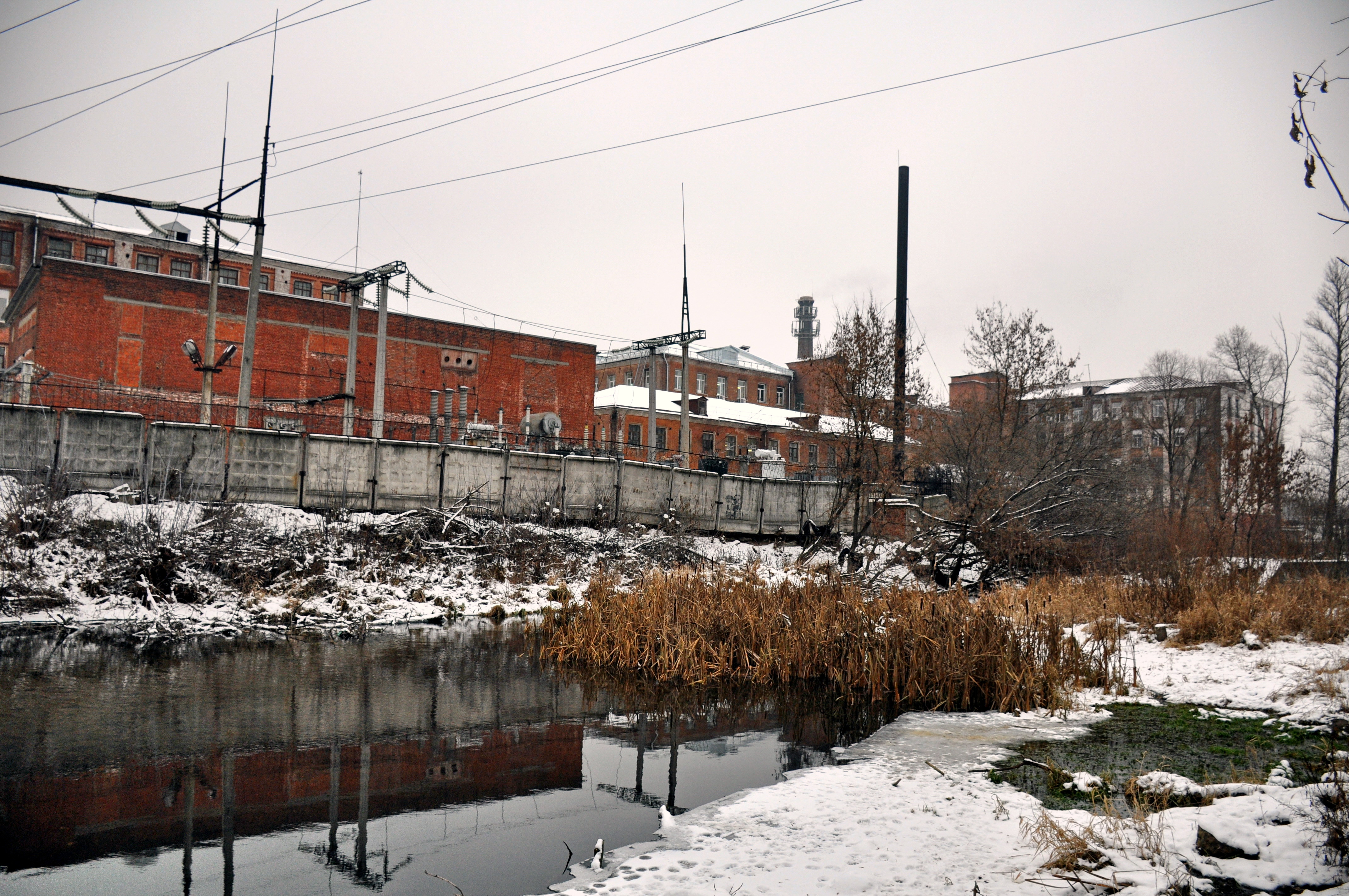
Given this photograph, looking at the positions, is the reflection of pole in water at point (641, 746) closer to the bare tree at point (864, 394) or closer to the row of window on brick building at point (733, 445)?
the bare tree at point (864, 394)

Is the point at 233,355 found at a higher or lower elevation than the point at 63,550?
higher

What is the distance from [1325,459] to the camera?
3741 centimetres

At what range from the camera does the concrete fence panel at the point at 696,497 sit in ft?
92.4

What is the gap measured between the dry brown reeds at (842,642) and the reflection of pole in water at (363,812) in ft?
16.3

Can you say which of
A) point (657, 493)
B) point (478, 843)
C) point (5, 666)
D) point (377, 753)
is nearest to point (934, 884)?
point (478, 843)

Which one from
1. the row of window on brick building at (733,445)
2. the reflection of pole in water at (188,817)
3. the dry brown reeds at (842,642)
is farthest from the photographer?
the row of window on brick building at (733,445)

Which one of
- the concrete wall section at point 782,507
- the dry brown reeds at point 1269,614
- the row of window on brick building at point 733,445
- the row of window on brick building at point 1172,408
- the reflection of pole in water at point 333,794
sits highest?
the row of window on brick building at point 1172,408

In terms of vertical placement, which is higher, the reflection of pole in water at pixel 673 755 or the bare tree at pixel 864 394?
the bare tree at pixel 864 394

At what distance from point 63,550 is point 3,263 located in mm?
50443

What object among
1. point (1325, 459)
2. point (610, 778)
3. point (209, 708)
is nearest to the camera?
point (610, 778)

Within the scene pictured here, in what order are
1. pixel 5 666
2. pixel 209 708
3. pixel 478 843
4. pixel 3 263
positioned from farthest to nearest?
pixel 3 263
pixel 5 666
pixel 209 708
pixel 478 843

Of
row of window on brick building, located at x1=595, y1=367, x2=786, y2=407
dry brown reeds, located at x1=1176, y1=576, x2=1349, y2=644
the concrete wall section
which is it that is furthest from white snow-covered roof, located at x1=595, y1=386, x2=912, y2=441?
dry brown reeds, located at x1=1176, y1=576, x2=1349, y2=644

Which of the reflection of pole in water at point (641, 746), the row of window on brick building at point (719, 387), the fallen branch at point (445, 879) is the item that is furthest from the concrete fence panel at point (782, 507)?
the row of window on brick building at point (719, 387)

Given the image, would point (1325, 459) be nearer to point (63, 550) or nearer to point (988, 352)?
point (988, 352)
